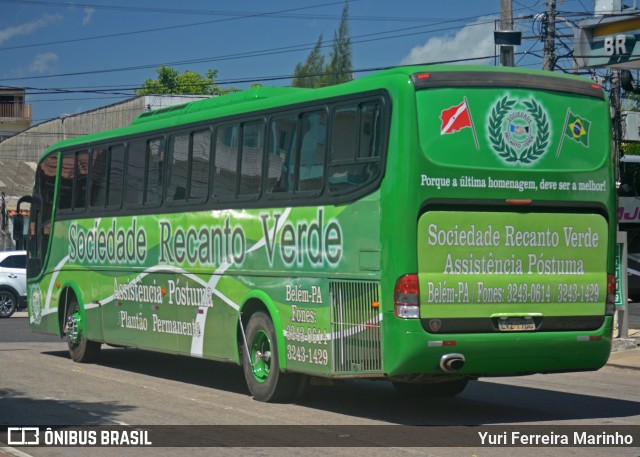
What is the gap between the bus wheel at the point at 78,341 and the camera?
59.3 feet

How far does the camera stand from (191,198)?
A: 586 inches

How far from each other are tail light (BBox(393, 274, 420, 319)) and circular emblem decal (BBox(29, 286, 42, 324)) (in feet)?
33.7

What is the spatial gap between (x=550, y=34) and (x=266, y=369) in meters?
19.1

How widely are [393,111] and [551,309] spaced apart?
255 cm

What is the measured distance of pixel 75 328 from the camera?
18.3 metres

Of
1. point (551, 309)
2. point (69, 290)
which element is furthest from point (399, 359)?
point (69, 290)

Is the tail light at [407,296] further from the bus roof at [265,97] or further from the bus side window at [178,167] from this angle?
the bus side window at [178,167]

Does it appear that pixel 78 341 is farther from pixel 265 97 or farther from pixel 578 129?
pixel 578 129

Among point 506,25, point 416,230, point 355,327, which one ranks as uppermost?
point 506,25

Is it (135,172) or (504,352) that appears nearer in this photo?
(504,352)

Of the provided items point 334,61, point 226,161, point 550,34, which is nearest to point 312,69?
point 334,61

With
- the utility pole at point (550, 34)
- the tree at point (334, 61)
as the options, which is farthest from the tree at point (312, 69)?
the utility pole at point (550, 34)

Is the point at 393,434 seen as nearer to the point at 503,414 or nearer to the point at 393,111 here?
the point at 503,414

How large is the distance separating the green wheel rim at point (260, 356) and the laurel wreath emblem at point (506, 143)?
3.57 meters
